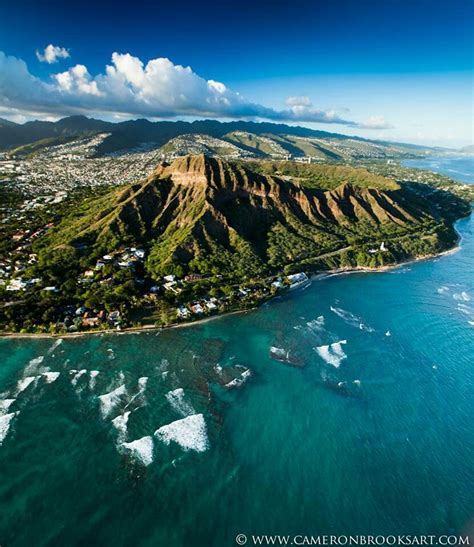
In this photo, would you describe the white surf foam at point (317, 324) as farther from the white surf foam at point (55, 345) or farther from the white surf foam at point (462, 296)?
the white surf foam at point (55, 345)

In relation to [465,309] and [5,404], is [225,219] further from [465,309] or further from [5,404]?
[5,404]

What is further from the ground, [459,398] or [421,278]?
[459,398]

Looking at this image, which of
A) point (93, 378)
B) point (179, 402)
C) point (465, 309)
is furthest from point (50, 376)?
point (465, 309)

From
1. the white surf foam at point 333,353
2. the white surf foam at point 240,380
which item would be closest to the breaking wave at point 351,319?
the white surf foam at point 333,353

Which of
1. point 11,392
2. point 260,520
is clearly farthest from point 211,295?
point 260,520

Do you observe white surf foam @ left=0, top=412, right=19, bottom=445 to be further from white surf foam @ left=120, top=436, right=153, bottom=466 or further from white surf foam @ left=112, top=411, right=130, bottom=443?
white surf foam @ left=120, top=436, right=153, bottom=466

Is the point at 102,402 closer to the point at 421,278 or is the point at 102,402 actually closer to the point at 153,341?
the point at 153,341
